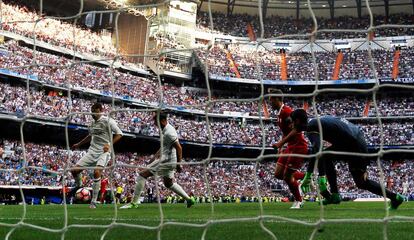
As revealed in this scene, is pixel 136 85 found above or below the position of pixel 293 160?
above

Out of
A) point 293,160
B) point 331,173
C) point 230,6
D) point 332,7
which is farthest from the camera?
point 230,6

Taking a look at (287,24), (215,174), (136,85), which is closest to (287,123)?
(215,174)

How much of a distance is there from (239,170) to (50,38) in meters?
15.3

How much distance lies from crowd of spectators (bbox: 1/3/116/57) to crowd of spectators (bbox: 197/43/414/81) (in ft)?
26.6

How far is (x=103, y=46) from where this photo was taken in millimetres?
38250

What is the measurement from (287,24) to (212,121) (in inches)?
605

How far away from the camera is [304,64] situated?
4144 cm

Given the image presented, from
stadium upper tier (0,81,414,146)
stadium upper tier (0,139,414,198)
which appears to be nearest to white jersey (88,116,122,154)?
stadium upper tier (0,139,414,198)

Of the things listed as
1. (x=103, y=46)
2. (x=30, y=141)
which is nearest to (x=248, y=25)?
(x=103, y=46)

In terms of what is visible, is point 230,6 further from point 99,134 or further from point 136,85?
point 99,134

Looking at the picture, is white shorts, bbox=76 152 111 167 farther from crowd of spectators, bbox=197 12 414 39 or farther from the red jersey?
crowd of spectators, bbox=197 12 414 39

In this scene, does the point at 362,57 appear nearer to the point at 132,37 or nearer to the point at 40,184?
the point at 132,37

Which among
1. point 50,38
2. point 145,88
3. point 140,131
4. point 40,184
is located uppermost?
point 50,38

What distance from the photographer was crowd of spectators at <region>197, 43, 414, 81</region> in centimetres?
3884
